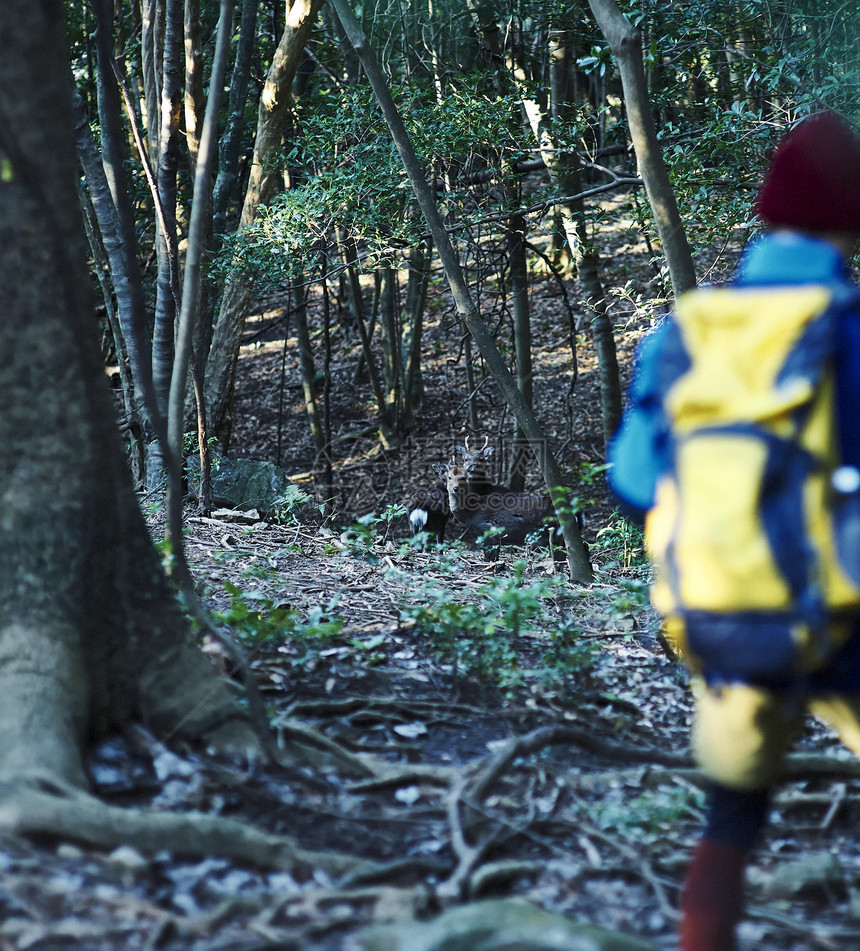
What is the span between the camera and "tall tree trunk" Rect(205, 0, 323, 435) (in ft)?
32.2

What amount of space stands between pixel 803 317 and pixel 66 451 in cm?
211

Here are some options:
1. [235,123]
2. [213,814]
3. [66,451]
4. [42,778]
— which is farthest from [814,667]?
[235,123]

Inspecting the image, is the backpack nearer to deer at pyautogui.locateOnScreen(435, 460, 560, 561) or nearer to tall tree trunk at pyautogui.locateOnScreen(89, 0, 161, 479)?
tall tree trunk at pyautogui.locateOnScreen(89, 0, 161, 479)

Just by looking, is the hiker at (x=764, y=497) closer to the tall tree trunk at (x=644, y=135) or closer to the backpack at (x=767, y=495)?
the backpack at (x=767, y=495)

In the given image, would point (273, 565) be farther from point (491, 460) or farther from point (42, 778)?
point (491, 460)

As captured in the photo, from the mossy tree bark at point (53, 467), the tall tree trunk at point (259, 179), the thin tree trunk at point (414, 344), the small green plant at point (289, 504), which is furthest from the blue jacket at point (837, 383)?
the thin tree trunk at point (414, 344)

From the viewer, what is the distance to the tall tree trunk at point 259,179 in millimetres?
9828

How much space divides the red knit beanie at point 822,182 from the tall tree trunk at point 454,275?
3801mm

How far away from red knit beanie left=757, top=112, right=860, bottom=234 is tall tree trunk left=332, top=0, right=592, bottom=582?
3.80 m

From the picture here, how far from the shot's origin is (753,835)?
2072 mm

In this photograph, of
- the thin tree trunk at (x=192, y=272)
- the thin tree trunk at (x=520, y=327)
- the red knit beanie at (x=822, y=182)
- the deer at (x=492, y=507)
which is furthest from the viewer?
the thin tree trunk at (x=520, y=327)

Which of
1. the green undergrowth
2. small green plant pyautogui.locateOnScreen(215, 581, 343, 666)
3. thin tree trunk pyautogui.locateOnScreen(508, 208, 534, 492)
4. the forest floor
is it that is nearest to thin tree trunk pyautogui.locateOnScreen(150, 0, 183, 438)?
the green undergrowth

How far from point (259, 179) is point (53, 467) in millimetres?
8182

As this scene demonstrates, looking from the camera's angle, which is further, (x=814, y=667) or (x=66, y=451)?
(x=66, y=451)
